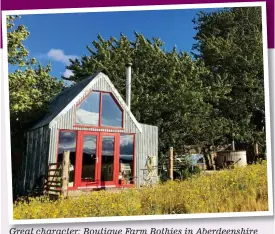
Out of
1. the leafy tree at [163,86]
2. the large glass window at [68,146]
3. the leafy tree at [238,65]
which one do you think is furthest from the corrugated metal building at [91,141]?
the leafy tree at [238,65]

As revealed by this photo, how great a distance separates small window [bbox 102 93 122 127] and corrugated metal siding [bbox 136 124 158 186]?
135 cm

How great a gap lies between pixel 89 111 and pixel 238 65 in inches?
619

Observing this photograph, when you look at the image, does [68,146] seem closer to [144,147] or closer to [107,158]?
[107,158]

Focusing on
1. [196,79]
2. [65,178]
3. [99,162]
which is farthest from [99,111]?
[196,79]

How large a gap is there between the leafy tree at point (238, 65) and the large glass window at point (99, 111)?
34.3 ft

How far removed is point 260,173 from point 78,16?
13.9m

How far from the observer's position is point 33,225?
24.6 ft

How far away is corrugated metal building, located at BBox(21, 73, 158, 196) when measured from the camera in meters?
13.8

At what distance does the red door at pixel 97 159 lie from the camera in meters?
14.0

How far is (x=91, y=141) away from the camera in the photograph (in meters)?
14.4

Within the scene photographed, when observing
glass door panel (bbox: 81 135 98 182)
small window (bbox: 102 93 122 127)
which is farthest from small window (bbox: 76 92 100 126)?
glass door panel (bbox: 81 135 98 182)

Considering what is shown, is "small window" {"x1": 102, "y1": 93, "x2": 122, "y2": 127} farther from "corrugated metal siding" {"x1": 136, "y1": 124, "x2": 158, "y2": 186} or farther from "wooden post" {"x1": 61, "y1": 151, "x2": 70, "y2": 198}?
"wooden post" {"x1": 61, "y1": 151, "x2": 70, "y2": 198}

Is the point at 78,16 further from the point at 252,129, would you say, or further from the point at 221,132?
the point at 252,129

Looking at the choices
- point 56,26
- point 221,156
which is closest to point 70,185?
point 56,26
